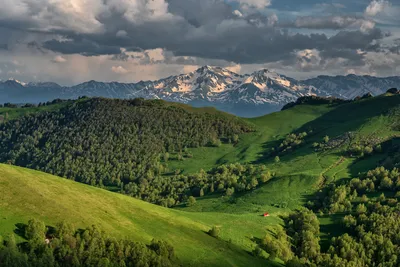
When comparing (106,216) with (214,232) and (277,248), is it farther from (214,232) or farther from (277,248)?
(277,248)

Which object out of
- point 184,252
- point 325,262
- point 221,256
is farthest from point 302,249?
point 184,252

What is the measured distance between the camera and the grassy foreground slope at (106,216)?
10462cm

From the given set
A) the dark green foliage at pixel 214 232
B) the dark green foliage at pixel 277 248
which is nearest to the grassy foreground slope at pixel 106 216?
the dark green foliage at pixel 214 232

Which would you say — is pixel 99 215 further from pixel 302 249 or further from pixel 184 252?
pixel 302 249

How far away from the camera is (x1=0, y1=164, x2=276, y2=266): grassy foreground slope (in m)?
105

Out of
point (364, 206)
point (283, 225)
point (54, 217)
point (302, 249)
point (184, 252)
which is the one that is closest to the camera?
point (54, 217)

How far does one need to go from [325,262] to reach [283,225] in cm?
3630

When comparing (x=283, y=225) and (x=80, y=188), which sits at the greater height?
(x=80, y=188)

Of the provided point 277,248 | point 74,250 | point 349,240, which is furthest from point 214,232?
point 74,250

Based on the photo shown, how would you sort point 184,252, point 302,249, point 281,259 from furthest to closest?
point 302,249, point 281,259, point 184,252

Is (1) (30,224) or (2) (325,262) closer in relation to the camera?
(1) (30,224)

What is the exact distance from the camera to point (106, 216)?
388ft

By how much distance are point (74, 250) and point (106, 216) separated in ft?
87.9

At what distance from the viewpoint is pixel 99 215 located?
4582 inches
